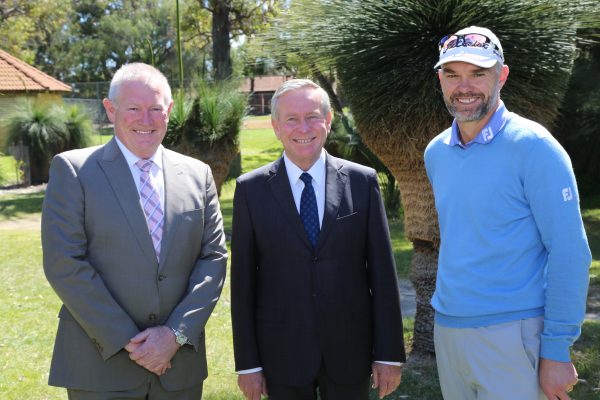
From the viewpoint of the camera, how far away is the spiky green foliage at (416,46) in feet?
14.6

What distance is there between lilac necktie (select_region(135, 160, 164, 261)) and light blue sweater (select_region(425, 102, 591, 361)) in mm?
1290

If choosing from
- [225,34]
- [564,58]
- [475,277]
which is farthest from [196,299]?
[225,34]

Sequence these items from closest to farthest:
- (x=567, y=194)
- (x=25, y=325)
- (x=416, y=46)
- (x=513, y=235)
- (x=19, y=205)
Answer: (x=567, y=194) → (x=513, y=235) → (x=416, y=46) → (x=25, y=325) → (x=19, y=205)

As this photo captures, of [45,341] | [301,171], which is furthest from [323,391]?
[45,341]

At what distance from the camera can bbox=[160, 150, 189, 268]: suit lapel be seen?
3.16m

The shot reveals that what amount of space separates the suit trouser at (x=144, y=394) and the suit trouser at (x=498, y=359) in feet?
4.13

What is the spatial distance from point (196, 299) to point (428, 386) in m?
2.59

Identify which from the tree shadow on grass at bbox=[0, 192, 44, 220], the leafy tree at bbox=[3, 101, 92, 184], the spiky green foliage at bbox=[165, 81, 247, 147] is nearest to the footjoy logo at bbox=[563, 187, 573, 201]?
the spiky green foliage at bbox=[165, 81, 247, 147]

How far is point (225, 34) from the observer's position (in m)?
20.1

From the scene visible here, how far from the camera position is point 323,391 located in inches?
128

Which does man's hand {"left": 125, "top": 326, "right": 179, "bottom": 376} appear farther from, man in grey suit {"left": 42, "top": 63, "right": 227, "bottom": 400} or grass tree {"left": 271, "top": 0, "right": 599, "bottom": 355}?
grass tree {"left": 271, "top": 0, "right": 599, "bottom": 355}

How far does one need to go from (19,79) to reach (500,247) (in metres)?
26.4

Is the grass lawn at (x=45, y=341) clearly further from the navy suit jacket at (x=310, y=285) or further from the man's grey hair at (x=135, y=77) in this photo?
the man's grey hair at (x=135, y=77)

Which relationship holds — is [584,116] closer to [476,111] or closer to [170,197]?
[476,111]
